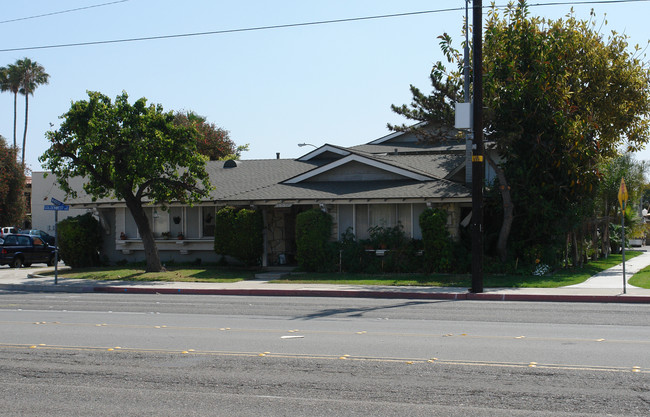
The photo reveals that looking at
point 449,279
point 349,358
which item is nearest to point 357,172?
point 449,279

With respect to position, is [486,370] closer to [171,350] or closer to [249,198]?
[171,350]

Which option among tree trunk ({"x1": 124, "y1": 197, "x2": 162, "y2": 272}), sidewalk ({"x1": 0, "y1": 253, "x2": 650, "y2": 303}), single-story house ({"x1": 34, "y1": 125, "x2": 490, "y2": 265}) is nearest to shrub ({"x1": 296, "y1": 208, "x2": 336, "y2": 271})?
single-story house ({"x1": 34, "y1": 125, "x2": 490, "y2": 265})

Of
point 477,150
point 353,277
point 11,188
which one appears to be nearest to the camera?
point 477,150

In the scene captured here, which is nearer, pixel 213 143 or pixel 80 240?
pixel 80 240

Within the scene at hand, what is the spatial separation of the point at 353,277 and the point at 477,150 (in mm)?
7071

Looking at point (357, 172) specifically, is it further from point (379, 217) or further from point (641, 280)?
point (641, 280)

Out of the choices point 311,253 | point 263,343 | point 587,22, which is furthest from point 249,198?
point 263,343

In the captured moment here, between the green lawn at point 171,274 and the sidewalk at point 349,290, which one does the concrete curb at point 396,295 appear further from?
the green lawn at point 171,274

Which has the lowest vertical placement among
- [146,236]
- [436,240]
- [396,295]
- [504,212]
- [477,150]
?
[396,295]

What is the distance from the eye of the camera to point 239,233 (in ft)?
85.4

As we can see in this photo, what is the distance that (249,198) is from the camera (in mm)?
26422

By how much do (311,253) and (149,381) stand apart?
55.4 feet

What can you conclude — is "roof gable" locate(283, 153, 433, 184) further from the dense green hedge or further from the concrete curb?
the concrete curb

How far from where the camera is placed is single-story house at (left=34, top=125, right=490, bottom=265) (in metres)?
25.0
